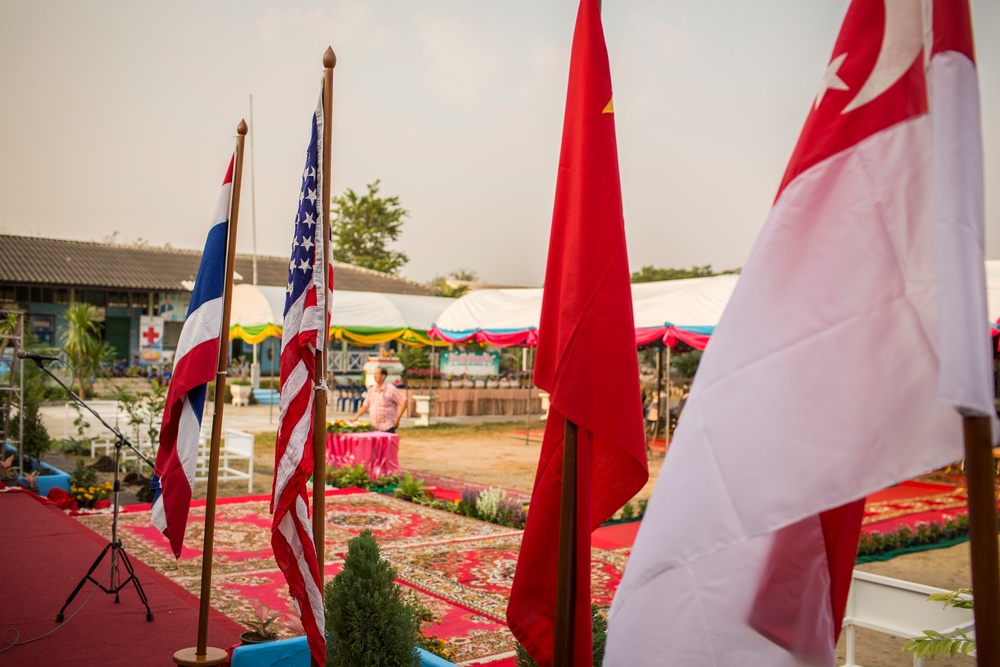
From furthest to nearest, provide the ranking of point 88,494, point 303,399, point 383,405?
1. point 383,405
2. point 88,494
3. point 303,399

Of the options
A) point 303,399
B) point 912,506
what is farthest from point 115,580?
point 912,506

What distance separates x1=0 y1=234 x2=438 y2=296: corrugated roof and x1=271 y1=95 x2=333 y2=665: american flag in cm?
3148

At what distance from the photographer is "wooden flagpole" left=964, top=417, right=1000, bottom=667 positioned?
1.58 m

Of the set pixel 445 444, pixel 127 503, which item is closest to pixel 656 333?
pixel 445 444

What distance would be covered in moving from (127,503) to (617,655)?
10.3 metres

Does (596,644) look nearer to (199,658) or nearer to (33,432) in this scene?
(199,658)

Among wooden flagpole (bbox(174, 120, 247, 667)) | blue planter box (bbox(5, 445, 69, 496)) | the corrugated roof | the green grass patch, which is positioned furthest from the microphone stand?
the corrugated roof

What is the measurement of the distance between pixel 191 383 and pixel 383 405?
869 centimetres

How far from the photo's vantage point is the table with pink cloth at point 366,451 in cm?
1294

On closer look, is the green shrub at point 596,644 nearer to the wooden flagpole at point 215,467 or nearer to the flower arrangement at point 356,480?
the wooden flagpole at point 215,467

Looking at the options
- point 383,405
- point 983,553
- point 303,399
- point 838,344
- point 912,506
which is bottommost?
point 912,506

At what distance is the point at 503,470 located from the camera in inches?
578

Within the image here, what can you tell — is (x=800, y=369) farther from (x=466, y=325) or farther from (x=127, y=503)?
(x=466, y=325)

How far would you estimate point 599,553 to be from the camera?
8.50 meters
